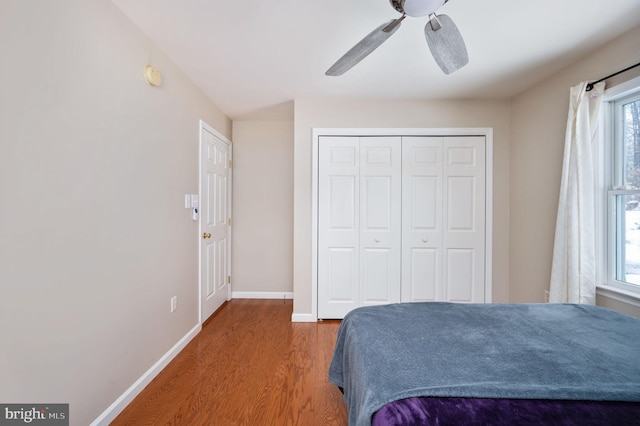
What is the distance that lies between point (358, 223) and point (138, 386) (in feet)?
7.56

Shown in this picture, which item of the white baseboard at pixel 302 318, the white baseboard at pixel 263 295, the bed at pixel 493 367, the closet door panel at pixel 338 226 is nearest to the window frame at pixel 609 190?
the bed at pixel 493 367

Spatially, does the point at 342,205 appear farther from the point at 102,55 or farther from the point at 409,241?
the point at 102,55

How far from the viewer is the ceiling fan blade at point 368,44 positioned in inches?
54.3

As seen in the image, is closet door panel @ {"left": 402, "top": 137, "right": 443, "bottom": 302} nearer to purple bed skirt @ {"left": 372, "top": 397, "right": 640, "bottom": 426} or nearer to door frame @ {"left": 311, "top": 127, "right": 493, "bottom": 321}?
door frame @ {"left": 311, "top": 127, "right": 493, "bottom": 321}

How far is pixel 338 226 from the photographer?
304 cm

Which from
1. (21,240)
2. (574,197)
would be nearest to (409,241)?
(574,197)

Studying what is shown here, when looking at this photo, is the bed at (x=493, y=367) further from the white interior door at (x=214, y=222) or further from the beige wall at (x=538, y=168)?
the white interior door at (x=214, y=222)

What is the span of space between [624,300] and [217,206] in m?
3.65

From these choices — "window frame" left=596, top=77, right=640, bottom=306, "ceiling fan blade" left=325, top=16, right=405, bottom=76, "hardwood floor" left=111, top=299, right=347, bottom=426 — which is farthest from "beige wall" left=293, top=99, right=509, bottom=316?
"ceiling fan blade" left=325, top=16, right=405, bottom=76

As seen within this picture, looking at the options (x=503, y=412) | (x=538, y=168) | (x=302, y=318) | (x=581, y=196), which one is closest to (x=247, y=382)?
(x=302, y=318)

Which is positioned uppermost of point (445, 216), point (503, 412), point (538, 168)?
point (538, 168)

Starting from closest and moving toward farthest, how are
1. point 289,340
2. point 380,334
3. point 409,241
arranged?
point 380,334
point 289,340
point 409,241

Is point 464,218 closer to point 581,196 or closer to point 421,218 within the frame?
point 421,218

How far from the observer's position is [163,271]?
2.12m
